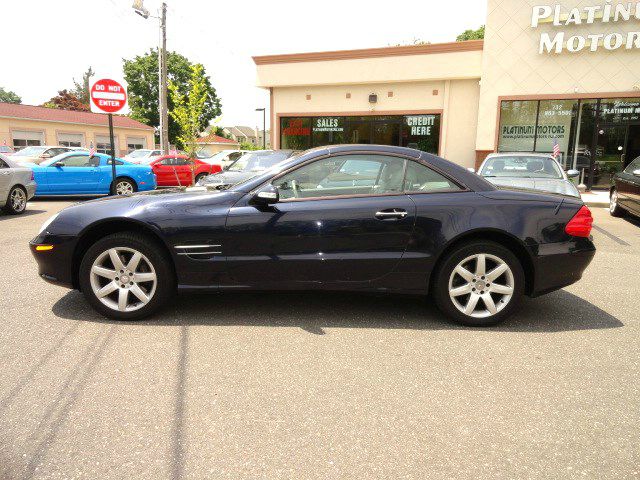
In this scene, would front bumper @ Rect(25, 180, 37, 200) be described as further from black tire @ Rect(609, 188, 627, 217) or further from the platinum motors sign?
the platinum motors sign

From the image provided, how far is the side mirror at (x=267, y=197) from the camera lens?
146 inches

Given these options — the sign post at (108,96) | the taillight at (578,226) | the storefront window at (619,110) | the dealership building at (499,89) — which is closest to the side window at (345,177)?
the taillight at (578,226)

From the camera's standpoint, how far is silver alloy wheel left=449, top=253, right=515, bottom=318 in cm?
387

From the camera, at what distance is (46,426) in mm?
2471

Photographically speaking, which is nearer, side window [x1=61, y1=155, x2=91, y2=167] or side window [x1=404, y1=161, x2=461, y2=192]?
side window [x1=404, y1=161, x2=461, y2=192]

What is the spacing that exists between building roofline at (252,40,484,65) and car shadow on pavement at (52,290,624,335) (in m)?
14.1

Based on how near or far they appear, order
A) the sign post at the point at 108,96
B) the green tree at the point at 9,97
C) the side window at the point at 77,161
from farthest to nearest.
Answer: the green tree at the point at 9,97, the side window at the point at 77,161, the sign post at the point at 108,96

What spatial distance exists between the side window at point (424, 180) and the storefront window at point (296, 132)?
52.9ft

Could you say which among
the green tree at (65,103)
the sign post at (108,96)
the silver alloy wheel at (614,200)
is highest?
the green tree at (65,103)

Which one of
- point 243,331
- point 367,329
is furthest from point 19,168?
point 367,329

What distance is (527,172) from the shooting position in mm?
8453

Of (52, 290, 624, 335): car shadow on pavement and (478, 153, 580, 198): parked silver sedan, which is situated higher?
(478, 153, 580, 198): parked silver sedan

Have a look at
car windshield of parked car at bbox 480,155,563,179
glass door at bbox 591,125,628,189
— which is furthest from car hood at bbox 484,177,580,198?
glass door at bbox 591,125,628,189

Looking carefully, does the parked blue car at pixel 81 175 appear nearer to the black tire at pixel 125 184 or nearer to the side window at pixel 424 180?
the black tire at pixel 125 184
